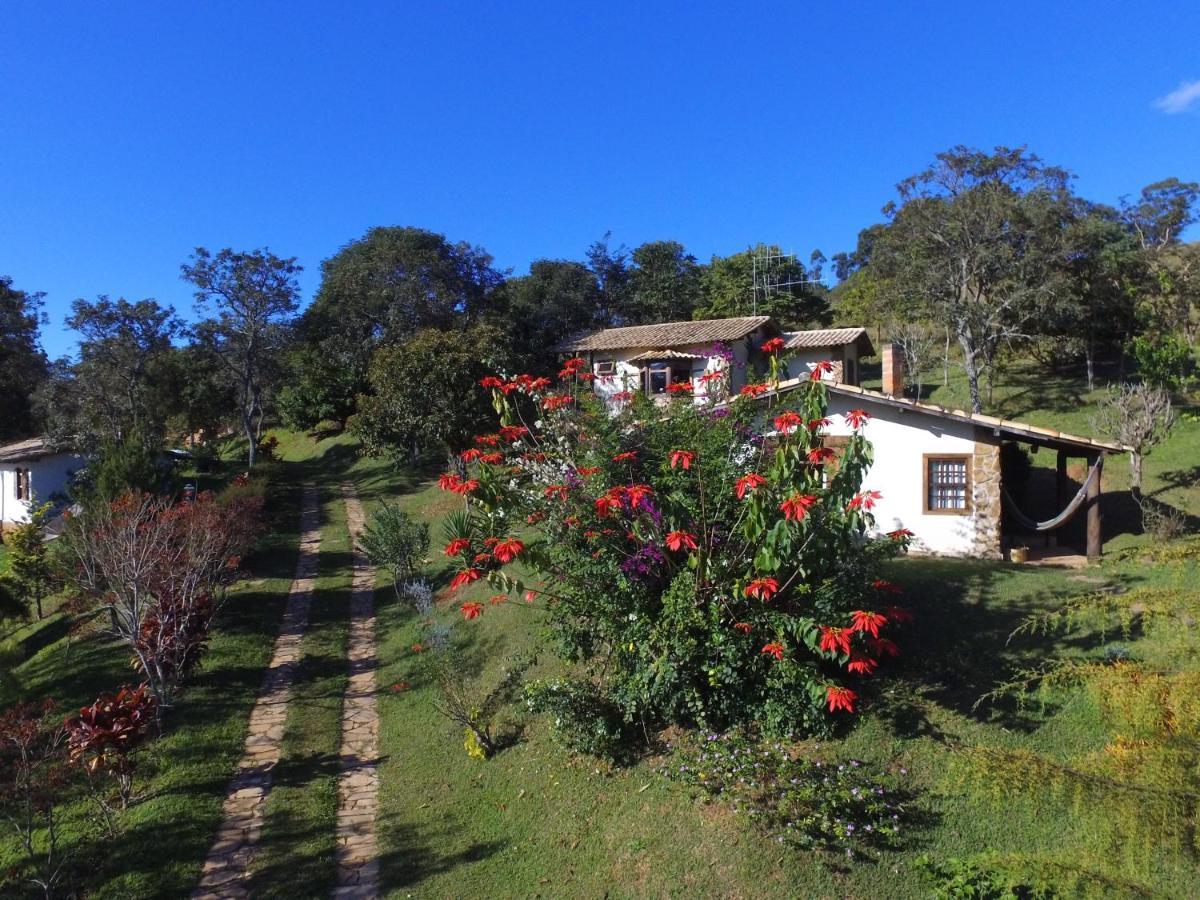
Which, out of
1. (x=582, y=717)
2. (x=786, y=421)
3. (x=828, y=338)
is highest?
(x=828, y=338)

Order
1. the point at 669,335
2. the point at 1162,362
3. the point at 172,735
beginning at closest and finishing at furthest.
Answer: the point at 172,735, the point at 1162,362, the point at 669,335

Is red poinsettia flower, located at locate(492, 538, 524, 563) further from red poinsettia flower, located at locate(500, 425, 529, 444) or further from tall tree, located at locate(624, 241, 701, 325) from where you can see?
tall tree, located at locate(624, 241, 701, 325)

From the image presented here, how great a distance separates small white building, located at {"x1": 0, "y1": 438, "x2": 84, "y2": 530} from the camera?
28081mm

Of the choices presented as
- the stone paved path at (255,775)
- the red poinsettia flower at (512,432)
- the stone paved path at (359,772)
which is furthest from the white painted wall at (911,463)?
the stone paved path at (255,775)

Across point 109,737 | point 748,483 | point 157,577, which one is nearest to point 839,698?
point 748,483

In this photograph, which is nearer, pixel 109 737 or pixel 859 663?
pixel 859 663

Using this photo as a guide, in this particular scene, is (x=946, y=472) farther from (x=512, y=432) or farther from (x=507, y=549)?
(x=507, y=549)

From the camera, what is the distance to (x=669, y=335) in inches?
1251

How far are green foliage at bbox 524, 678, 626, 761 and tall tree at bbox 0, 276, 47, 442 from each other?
37254 millimetres

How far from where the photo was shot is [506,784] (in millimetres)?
8219

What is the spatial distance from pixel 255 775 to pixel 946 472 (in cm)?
1301

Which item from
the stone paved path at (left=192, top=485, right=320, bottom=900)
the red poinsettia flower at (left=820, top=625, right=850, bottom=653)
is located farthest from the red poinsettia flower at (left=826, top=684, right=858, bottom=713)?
the stone paved path at (left=192, top=485, right=320, bottom=900)

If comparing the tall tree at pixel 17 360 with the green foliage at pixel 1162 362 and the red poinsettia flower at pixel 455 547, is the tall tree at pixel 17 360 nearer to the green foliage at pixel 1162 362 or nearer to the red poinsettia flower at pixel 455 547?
the red poinsettia flower at pixel 455 547

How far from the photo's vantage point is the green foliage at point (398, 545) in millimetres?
16000
